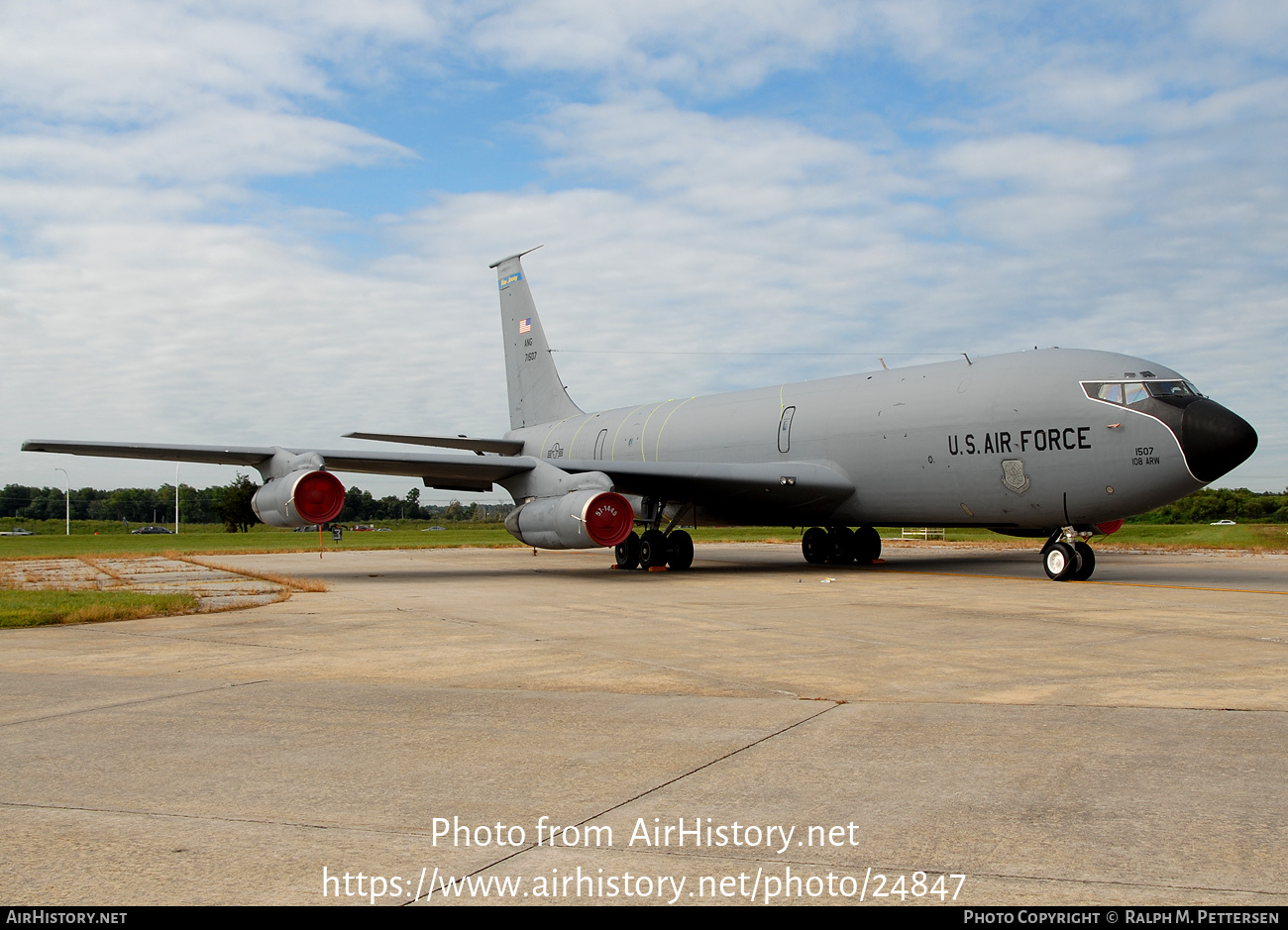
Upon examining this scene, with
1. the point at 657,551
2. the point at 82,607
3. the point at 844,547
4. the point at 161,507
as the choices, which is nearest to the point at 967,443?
the point at 844,547

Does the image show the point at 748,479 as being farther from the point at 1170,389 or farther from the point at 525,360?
the point at 525,360

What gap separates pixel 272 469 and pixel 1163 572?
17506 mm

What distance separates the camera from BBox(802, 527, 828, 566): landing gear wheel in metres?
23.1

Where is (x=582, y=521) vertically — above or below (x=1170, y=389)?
below

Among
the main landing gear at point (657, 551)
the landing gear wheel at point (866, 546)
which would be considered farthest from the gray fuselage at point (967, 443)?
the landing gear wheel at point (866, 546)

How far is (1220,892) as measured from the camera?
303cm

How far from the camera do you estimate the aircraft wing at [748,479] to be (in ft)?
64.5

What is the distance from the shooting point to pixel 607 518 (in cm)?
1878

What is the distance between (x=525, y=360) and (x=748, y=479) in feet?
39.3

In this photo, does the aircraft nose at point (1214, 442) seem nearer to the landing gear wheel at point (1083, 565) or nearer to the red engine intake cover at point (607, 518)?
the landing gear wheel at point (1083, 565)

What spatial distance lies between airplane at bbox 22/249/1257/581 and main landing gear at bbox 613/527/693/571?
43 mm

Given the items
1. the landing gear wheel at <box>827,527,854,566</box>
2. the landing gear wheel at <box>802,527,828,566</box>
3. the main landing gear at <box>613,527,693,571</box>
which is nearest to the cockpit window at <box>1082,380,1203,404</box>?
the landing gear wheel at <box>827,527,854,566</box>

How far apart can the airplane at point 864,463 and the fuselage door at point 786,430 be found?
0.12ft
